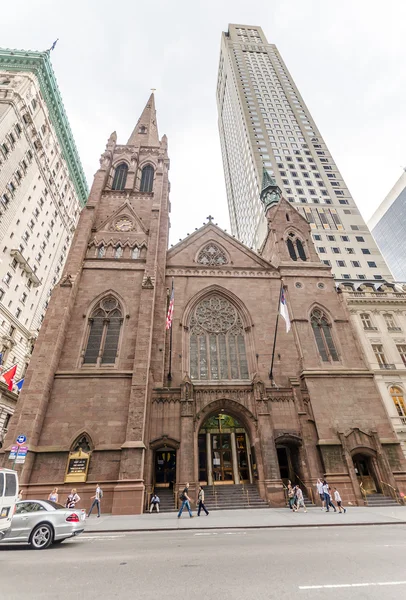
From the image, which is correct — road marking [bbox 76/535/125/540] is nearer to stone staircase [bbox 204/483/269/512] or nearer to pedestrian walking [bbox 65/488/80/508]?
pedestrian walking [bbox 65/488/80/508]

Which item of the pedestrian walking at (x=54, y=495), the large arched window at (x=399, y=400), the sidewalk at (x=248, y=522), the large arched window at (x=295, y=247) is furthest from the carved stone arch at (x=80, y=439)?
the large arched window at (x=295, y=247)

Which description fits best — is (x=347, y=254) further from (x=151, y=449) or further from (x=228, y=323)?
(x=151, y=449)

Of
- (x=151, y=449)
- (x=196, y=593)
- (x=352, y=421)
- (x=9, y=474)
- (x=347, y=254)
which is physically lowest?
(x=196, y=593)

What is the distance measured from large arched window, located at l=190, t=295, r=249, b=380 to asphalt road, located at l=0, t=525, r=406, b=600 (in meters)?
13.5

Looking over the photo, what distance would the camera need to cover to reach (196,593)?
4797 millimetres

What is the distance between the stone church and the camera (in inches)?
679

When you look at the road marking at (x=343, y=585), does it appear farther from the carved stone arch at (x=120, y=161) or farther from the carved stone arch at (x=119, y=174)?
the carved stone arch at (x=120, y=161)

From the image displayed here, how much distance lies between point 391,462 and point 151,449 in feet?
50.4

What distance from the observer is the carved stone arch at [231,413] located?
1961 centimetres

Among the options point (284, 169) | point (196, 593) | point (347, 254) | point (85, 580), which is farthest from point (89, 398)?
point (284, 169)

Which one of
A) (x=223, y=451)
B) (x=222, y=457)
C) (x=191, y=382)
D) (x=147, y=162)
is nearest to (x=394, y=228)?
(x=147, y=162)

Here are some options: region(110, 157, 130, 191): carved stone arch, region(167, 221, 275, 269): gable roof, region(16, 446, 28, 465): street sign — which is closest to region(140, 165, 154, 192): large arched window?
region(110, 157, 130, 191): carved stone arch

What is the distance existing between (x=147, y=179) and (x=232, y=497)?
33322 mm

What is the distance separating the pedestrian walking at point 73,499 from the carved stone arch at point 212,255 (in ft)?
65.8
